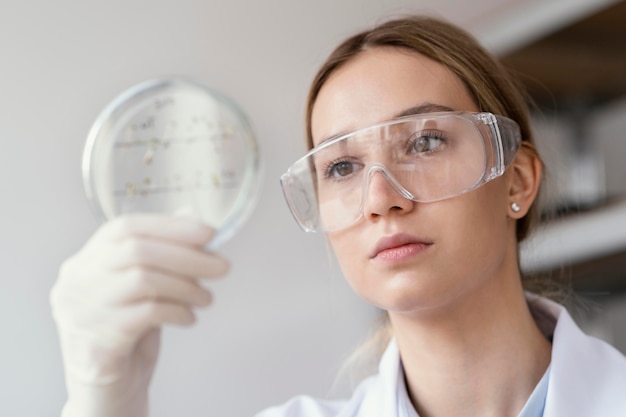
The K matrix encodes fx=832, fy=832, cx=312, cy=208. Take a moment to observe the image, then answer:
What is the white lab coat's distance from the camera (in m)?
1.45

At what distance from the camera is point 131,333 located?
4.15 ft

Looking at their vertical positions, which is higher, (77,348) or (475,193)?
(475,193)

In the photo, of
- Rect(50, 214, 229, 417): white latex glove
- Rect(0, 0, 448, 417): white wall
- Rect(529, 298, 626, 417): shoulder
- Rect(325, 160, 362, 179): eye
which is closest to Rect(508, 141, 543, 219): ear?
Rect(529, 298, 626, 417): shoulder

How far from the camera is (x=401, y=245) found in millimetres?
1429

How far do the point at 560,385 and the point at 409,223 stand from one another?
396mm

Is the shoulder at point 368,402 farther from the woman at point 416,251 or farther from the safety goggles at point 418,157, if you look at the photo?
the safety goggles at point 418,157

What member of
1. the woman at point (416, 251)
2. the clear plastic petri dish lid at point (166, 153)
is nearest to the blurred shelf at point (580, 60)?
the woman at point (416, 251)

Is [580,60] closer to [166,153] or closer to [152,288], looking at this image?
[166,153]

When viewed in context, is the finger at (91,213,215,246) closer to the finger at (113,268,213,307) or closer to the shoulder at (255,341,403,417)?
the finger at (113,268,213,307)

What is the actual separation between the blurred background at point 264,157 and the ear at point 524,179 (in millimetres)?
719

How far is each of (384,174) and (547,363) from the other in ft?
1.65

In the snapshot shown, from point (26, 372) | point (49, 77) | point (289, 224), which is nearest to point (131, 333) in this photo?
point (26, 372)

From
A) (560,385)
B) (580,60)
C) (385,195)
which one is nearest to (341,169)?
(385,195)

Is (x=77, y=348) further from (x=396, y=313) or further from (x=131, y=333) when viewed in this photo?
(x=396, y=313)
